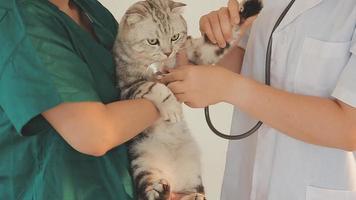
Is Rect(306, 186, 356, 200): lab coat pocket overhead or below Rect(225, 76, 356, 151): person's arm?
below

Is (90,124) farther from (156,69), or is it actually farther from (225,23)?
(225,23)

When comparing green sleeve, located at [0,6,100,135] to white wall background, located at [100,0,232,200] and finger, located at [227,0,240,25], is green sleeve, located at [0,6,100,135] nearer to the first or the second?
finger, located at [227,0,240,25]

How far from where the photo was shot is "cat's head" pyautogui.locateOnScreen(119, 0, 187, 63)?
1066 millimetres

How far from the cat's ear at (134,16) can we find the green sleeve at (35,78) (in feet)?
0.88

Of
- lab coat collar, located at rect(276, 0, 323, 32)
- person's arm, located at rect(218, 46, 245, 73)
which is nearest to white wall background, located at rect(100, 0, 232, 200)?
person's arm, located at rect(218, 46, 245, 73)

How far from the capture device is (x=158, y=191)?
3.26 feet

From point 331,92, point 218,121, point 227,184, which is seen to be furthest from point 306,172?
point 218,121

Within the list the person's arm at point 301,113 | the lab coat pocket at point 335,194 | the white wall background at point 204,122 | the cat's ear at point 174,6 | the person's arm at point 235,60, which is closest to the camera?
the person's arm at point 301,113

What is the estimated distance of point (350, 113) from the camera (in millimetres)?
897

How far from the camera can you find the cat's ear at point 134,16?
1.05m

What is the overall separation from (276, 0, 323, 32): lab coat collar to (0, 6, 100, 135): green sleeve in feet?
1.54

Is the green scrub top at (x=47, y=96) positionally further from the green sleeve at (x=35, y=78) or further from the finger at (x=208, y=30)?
the finger at (x=208, y=30)

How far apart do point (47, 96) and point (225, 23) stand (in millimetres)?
457

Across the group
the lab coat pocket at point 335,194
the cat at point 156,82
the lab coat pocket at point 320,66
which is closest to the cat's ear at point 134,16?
the cat at point 156,82
